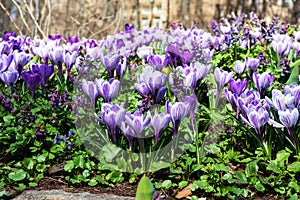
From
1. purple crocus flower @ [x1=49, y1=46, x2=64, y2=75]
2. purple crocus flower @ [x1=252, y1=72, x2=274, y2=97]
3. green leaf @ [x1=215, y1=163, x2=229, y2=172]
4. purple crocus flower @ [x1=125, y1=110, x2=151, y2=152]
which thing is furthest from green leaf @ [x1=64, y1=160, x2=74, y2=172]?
purple crocus flower @ [x1=252, y1=72, x2=274, y2=97]

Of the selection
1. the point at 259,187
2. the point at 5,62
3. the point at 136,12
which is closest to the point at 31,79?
the point at 5,62

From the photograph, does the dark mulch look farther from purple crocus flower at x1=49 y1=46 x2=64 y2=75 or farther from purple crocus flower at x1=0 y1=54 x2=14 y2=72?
purple crocus flower at x1=49 y1=46 x2=64 y2=75

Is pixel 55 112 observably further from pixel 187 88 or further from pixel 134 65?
pixel 134 65

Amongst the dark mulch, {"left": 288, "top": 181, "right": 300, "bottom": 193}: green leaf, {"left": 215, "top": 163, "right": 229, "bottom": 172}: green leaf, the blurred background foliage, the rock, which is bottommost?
the dark mulch

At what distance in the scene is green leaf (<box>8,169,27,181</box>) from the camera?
206cm

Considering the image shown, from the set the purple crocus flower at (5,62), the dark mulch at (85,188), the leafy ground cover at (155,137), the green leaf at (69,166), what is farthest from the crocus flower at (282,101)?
the purple crocus flower at (5,62)

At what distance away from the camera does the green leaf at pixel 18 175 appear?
206 cm

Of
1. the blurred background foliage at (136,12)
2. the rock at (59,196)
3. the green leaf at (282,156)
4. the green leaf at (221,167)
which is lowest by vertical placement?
the rock at (59,196)

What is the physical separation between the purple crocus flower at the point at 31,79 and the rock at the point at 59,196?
32.3 inches

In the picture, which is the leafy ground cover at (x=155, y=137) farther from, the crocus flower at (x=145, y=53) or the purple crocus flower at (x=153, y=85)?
the crocus flower at (x=145, y=53)

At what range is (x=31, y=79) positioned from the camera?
2631mm

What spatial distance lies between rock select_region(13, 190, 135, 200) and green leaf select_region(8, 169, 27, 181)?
79mm

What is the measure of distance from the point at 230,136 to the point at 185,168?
414 mm

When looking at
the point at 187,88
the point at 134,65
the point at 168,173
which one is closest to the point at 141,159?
the point at 168,173
